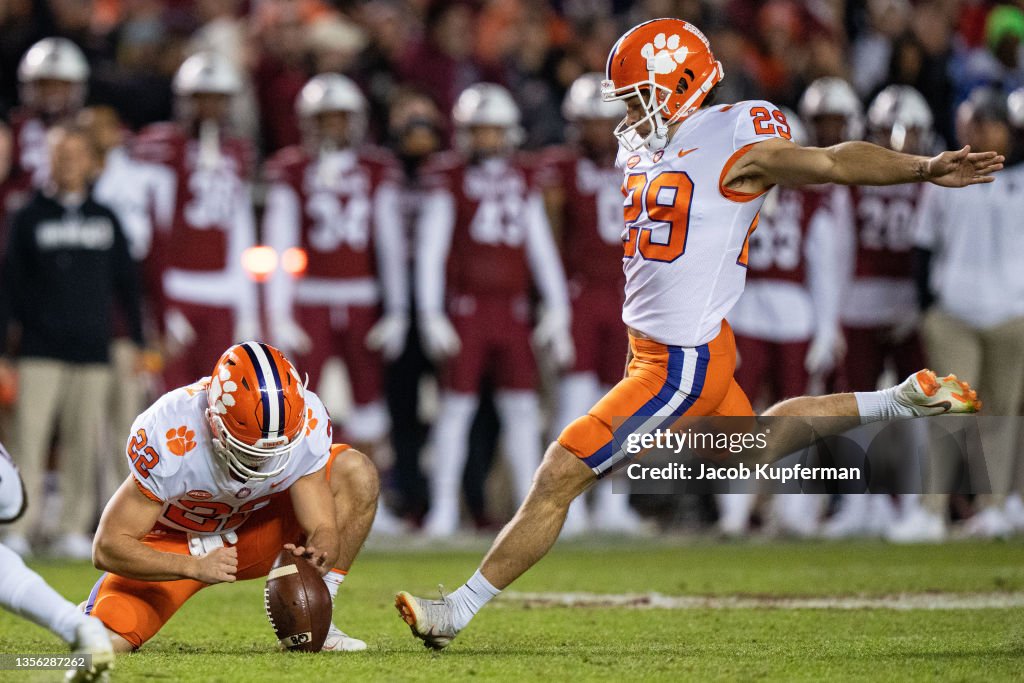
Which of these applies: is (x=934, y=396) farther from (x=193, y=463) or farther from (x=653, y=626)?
(x=193, y=463)

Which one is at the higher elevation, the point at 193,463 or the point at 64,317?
the point at 64,317

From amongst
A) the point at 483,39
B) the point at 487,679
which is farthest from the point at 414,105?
the point at 487,679

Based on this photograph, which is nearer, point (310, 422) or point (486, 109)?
point (310, 422)

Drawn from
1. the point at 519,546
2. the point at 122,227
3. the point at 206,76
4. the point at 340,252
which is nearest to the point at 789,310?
the point at 340,252

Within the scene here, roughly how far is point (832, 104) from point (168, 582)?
5.87 meters

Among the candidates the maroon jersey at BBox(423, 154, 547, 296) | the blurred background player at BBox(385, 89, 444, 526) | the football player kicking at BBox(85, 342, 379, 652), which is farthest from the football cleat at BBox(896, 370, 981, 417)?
the blurred background player at BBox(385, 89, 444, 526)

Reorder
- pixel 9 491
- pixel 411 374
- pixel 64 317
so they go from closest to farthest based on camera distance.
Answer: pixel 9 491, pixel 64 317, pixel 411 374

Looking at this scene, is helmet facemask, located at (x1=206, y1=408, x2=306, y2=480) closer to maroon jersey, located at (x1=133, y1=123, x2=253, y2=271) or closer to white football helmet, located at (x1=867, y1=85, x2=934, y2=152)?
maroon jersey, located at (x1=133, y1=123, x2=253, y2=271)

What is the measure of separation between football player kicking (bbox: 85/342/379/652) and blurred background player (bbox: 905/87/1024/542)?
473cm

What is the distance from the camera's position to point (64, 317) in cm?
852

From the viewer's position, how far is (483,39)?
1182 centimetres

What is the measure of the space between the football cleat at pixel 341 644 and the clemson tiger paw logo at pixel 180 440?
0.74m

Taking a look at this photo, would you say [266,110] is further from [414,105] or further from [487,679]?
[487,679]

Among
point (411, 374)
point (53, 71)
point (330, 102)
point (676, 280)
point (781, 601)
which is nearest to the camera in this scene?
point (676, 280)
